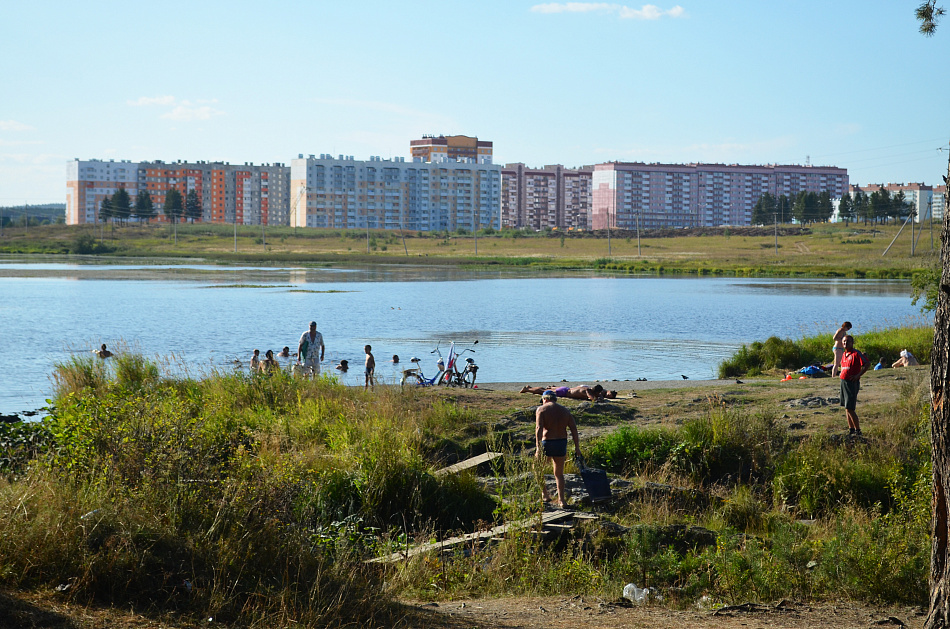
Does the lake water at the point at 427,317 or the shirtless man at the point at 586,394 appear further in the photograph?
the lake water at the point at 427,317

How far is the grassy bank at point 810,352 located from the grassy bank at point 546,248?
6245cm

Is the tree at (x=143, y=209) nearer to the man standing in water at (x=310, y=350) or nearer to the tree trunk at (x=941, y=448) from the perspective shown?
the man standing in water at (x=310, y=350)

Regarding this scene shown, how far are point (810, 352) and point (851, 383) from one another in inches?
506

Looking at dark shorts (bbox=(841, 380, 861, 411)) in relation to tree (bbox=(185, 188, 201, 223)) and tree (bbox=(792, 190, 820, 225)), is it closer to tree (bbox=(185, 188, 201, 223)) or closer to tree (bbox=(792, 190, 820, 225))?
tree (bbox=(792, 190, 820, 225))

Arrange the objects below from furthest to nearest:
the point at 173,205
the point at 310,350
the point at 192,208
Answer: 1. the point at 192,208
2. the point at 173,205
3. the point at 310,350

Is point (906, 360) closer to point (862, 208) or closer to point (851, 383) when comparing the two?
point (851, 383)

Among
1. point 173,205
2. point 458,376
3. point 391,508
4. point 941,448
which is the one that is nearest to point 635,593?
point 941,448

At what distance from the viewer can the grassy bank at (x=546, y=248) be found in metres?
98.9

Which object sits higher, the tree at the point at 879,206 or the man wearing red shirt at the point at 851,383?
the tree at the point at 879,206

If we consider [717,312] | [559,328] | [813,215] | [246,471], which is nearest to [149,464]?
[246,471]

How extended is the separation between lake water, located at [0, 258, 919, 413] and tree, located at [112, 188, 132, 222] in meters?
68.8

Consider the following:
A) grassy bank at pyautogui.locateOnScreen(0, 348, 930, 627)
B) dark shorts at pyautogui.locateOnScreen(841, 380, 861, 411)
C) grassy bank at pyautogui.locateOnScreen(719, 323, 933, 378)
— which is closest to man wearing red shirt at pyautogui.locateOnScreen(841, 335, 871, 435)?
Answer: dark shorts at pyautogui.locateOnScreen(841, 380, 861, 411)

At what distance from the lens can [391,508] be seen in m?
10.9

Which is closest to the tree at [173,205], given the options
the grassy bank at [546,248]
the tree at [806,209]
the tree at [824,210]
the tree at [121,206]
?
the tree at [121,206]
